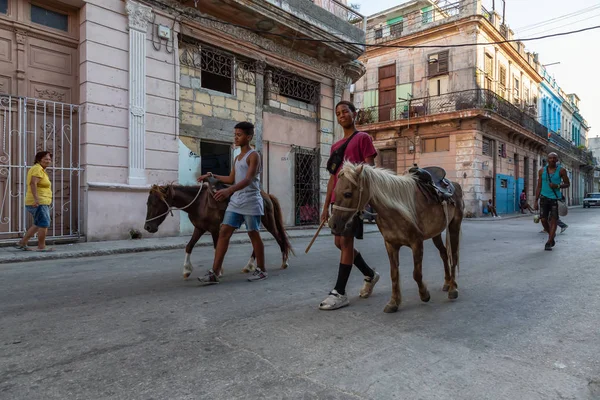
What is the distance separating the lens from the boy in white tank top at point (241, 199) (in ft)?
14.7

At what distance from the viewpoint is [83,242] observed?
848cm

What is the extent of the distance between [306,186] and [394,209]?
1075cm

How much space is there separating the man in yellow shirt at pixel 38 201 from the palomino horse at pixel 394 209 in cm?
620

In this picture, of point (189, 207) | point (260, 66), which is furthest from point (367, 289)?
point (260, 66)

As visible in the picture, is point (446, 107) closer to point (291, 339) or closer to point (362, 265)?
point (362, 265)

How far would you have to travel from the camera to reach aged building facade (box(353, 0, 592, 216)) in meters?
23.1

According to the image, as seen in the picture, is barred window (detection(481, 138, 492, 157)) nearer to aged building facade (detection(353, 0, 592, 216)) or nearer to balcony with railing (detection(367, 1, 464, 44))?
aged building facade (detection(353, 0, 592, 216))

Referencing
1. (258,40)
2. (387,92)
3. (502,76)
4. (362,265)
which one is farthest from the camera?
(387,92)

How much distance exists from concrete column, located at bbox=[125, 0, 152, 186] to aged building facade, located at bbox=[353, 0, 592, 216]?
17.7 m

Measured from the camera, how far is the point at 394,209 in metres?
3.31

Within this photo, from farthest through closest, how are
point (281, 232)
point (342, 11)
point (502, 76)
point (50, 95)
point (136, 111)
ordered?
point (502, 76), point (342, 11), point (136, 111), point (50, 95), point (281, 232)

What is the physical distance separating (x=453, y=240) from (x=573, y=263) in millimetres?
2973

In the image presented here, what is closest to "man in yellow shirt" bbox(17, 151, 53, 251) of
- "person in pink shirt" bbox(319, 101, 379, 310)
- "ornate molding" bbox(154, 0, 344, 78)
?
"ornate molding" bbox(154, 0, 344, 78)

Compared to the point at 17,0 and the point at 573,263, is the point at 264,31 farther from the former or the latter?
the point at 573,263
